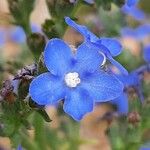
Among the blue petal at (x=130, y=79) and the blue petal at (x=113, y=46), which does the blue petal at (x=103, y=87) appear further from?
the blue petal at (x=130, y=79)

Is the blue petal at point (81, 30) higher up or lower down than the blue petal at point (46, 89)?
higher up

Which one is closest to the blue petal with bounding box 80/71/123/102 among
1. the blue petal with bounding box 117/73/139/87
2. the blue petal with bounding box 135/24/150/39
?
the blue petal with bounding box 117/73/139/87

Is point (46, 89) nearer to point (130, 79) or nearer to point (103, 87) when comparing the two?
point (103, 87)

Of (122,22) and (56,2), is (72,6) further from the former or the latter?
(122,22)

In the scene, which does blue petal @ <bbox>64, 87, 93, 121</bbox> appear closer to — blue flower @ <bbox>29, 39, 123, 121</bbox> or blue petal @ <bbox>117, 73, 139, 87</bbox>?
blue flower @ <bbox>29, 39, 123, 121</bbox>

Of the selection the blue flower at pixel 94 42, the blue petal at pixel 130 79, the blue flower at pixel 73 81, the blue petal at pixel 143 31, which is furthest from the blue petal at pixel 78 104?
the blue petal at pixel 143 31

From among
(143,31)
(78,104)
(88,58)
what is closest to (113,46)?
(88,58)

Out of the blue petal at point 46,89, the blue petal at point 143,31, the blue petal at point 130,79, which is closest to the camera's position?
the blue petal at point 46,89
